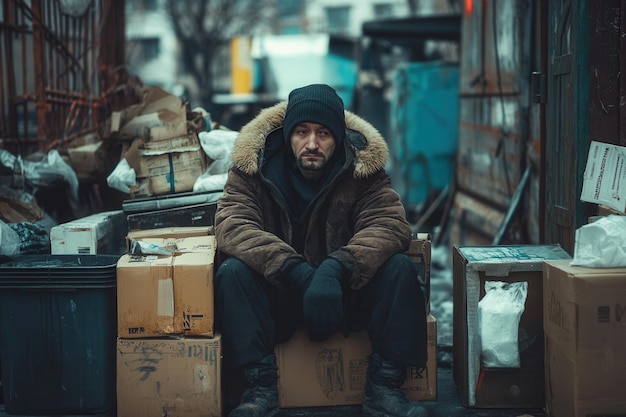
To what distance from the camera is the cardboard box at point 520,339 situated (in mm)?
3896

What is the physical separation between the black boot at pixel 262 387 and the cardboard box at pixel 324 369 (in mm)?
119

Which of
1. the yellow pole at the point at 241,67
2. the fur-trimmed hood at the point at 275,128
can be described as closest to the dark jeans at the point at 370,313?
the fur-trimmed hood at the point at 275,128

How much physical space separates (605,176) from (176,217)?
7.96 feet

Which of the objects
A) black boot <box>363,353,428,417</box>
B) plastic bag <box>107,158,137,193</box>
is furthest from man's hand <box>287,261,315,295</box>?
plastic bag <box>107,158,137,193</box>

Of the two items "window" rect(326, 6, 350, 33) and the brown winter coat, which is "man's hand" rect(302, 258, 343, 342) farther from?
"window" rect(326, 6, 350, 33)

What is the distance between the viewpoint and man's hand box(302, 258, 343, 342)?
364cm

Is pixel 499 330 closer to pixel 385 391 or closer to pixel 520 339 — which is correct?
pixel 520 339

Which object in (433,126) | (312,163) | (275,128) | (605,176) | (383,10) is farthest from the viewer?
(383,10)

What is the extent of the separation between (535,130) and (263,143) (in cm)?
325

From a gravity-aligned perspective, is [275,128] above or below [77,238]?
above

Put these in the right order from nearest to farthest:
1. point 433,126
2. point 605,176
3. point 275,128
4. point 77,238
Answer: point 605,176, point 275,128, point 77,238, point 433,126

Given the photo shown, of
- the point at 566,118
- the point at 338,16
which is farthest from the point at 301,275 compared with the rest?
the point at 338,16

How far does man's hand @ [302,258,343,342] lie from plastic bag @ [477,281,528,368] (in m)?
0.66

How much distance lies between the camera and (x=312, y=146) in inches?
163
